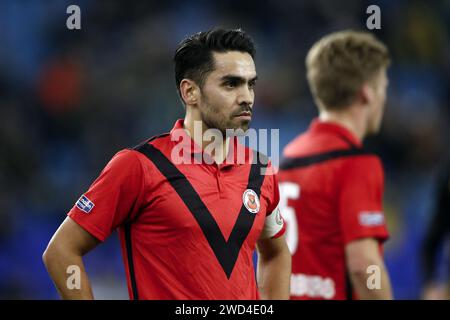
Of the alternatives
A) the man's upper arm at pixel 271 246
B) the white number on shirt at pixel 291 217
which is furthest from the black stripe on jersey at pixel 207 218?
the white number on shirt at pixel 291 217

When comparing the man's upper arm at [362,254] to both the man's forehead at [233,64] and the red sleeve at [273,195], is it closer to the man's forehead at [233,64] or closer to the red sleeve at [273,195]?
the red sleeve at [273,195]

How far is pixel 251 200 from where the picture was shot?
3258 mm

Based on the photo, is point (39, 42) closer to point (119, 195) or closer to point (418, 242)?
point (418, 242)

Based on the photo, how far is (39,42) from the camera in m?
8.21

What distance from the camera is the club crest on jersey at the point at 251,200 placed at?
323cm

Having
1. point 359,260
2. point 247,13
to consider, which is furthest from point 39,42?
point 359,260

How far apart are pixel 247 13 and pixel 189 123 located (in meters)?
5.53

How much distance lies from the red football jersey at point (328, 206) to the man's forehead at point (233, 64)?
109 cm

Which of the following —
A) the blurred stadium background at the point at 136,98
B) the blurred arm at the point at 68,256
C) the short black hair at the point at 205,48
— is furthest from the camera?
the blurred stadium background at the point at 136,98

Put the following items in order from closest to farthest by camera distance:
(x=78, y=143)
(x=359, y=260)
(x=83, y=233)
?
(x=83, y=233) → (x=359, y=260) → (x=78, y=143)

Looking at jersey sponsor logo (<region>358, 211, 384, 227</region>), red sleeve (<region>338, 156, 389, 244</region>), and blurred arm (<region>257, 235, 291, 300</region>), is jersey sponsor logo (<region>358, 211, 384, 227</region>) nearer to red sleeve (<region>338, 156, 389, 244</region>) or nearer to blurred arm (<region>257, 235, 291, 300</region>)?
red sleeve (<region>338, 156, 389, 244</region>)

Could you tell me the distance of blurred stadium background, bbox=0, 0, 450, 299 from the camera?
24.2 ft
